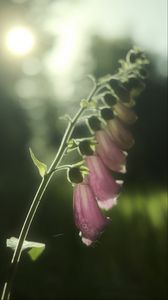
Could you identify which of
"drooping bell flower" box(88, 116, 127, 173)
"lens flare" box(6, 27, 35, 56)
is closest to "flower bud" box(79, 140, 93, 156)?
"drooping bell flower" box(88, 116, 127, 173)

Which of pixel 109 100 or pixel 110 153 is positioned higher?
pixel 109 100

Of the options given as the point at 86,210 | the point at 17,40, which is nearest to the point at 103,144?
the point at 86,210

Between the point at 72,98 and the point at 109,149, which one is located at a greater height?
the point at 109,149

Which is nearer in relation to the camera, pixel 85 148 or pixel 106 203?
pixel 85 148

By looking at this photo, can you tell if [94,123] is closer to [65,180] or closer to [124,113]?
[124,113]

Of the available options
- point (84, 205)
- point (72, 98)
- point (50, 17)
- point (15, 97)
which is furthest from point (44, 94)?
point (84, 205)

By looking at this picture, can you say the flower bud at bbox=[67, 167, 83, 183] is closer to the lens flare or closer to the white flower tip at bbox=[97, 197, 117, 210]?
the white flower tip at bbox=[97, 197, 117, 210]

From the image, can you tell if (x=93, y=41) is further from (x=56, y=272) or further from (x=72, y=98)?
(x=56, y=272)
